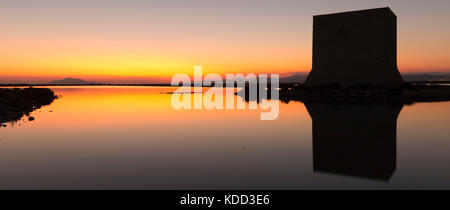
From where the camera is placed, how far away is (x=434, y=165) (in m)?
5.79

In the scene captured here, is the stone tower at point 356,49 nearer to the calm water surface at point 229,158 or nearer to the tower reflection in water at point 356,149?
the tower reflection in water at point 356,149

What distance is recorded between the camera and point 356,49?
38.3 metres

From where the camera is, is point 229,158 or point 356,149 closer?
point 229,158

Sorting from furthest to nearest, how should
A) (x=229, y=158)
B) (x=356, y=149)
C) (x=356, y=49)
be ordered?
(x=356, y=49) < (x=356, y=149) < (x=229, y=158)

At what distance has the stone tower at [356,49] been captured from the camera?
36656 millimetres

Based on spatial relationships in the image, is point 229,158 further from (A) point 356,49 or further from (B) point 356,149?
(A) point 356,49

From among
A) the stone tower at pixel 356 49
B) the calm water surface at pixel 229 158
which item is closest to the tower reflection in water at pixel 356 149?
the calm water surface at pixel 229 158

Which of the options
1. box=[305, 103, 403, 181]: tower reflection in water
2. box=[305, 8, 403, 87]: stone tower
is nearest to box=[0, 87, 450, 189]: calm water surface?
box=[305, 103, 403, 181]: tower reflection in water

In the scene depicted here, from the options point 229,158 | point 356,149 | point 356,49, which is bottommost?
point 229,158

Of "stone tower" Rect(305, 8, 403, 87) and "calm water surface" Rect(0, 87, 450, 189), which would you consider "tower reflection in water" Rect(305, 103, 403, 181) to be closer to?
"calm water surface" Rect(0, 87, 450, 189)

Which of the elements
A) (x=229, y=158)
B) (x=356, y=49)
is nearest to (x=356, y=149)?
(x=229, y=158)

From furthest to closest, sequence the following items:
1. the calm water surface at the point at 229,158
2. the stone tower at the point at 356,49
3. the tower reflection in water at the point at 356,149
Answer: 1. the stone tower at the point at 356,49
2. the tower reflection in water at the point at 356,149
3. the calm water surface at the point at 229,158

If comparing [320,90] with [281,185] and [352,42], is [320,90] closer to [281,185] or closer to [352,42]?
[352,42]
